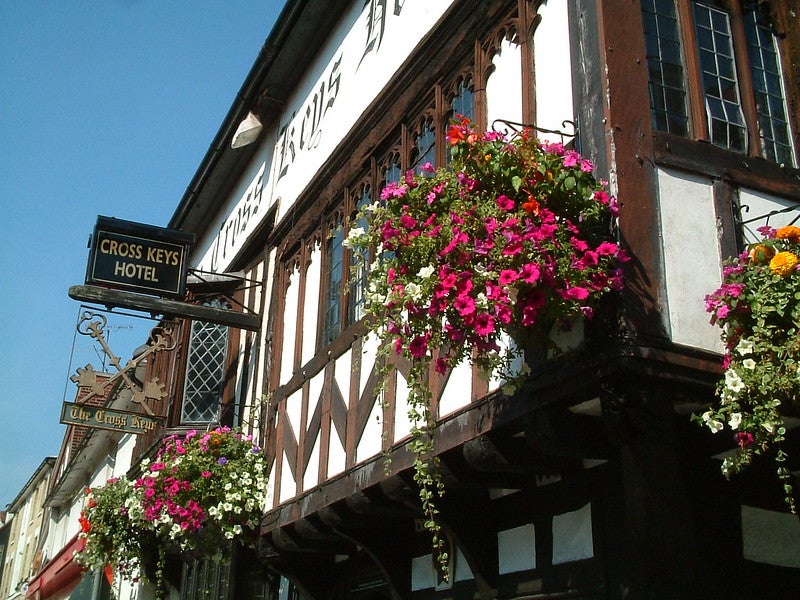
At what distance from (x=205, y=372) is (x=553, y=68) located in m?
8.12

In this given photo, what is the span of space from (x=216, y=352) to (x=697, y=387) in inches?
358

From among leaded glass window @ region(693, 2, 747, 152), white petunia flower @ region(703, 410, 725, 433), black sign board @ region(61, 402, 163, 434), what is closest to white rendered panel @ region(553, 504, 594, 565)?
white petunia flower @ region(703, 410, 725, 433)

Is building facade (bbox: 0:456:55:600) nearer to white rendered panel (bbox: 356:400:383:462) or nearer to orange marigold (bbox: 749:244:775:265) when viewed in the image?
white rendered panel (bbox: 356:400:383:462)

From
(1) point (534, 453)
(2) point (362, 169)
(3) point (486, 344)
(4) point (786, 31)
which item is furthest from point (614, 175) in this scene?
(2) point (362, 169)

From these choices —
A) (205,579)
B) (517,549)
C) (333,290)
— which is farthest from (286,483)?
(517,549)

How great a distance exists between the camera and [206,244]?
15.6 m

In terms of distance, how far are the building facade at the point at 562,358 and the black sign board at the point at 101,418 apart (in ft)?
7.63

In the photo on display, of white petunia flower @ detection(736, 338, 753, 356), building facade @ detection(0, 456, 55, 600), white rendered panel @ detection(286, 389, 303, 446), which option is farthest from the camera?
building facade @ detection(0, 456, 55, 600)

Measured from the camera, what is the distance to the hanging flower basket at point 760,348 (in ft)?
14.5

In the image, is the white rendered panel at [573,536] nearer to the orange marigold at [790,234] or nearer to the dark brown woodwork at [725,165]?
the orange marigold at [790,234]

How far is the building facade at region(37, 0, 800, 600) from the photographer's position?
16.1 feet

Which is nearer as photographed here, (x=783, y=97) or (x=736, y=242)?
(x=736, y=242)

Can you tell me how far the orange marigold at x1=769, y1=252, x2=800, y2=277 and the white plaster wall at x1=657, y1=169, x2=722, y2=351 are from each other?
0.49 m

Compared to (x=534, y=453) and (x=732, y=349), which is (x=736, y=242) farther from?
(x=534, y=453)
